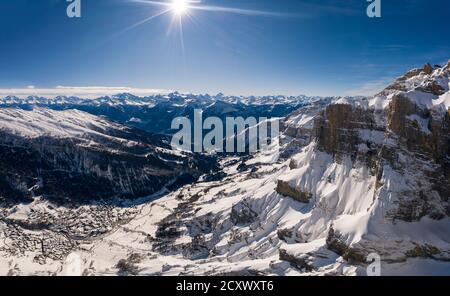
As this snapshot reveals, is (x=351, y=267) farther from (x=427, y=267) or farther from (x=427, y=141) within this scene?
(x=427, y=141)

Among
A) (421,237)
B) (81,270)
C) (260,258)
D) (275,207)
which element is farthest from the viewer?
(275,207)

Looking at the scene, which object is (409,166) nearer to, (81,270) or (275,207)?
(275,207)

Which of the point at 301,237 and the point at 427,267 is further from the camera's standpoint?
the point at 301,237

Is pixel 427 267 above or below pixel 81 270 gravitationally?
above

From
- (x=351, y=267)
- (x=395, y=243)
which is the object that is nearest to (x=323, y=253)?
(x=351, y=267)
